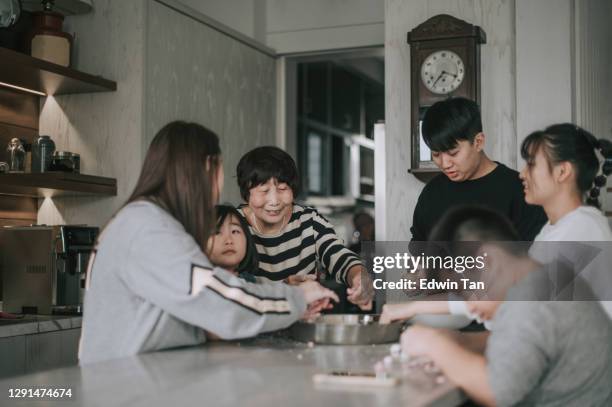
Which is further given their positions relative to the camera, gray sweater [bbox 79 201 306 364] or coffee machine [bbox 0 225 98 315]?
coffee machine [bbox 0 225 98 315]

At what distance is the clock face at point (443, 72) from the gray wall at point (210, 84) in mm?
1230

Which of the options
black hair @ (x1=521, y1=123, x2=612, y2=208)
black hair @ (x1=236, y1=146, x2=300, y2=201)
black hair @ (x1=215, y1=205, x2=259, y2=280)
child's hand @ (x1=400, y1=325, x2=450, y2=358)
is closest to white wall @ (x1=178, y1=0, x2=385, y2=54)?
black hair @ (x1=236, y1=146, x2=300, y2=201)

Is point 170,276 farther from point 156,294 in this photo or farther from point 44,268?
point 44,268

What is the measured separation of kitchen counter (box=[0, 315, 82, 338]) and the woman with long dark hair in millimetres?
1138

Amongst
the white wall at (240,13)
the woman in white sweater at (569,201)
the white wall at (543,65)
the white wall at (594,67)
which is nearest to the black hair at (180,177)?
the woman in white sweater at (569,201)

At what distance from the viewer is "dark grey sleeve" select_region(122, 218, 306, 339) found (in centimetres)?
161

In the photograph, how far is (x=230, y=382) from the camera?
137 centimetres

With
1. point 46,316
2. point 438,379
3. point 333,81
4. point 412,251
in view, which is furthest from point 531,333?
point 333,81

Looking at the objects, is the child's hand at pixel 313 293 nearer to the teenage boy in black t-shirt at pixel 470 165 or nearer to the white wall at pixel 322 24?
the teenage boy in black t-shirt at pixel 470 165

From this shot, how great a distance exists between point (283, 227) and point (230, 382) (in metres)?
→ 1.31

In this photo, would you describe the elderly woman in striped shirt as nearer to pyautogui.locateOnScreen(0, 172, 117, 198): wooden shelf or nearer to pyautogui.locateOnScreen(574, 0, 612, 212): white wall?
pyautogui.locateOnScreen(0, 172, 117, 198): wooden shelf

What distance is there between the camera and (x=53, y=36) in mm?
3469

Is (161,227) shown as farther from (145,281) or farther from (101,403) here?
(101,403)

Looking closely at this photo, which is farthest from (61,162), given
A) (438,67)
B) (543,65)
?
(543,65)
